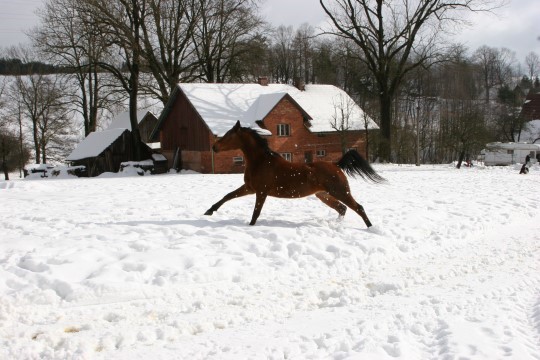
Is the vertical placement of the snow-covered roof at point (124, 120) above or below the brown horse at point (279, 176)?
above

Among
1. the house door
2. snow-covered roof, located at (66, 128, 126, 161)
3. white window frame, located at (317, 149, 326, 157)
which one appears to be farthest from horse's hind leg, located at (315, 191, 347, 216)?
snow-covered roof, located at (66, 128, 126, 161)

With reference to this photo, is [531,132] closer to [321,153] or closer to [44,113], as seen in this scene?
[321,153]

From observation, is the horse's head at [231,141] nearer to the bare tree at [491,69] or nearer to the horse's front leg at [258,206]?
the horse's front leg at [258,206]

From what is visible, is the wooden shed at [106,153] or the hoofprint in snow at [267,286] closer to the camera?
the hoofprint in snow at [267,286]

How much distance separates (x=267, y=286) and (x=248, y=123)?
29.3 m

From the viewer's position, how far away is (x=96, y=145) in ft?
122

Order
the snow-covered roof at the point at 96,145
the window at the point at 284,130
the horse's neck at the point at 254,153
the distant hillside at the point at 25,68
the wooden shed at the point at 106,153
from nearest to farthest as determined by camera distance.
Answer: the horse's neck at the point at 254,153, the wooden shed at the point at 106,153, the snow-covered roof at the point at 96,145, the window at the point at 284,130, the distant hillside at the point at 25,68

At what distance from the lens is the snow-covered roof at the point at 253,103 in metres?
34.6

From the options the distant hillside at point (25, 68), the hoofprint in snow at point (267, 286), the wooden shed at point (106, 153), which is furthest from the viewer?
the distant hillside at point (25, 68)

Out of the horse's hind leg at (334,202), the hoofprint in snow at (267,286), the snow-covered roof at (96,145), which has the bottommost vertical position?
the hoofprint in snow at (267,286)

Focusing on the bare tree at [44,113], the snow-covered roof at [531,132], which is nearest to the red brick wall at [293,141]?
the bare tree at [44,113]

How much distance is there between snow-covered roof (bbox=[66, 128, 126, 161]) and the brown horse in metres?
29.4

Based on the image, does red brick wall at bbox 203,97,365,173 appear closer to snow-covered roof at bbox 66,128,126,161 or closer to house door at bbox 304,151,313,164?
house door at bbox 304,151,313,164

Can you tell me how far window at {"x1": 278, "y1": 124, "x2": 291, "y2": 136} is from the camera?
36469mm
